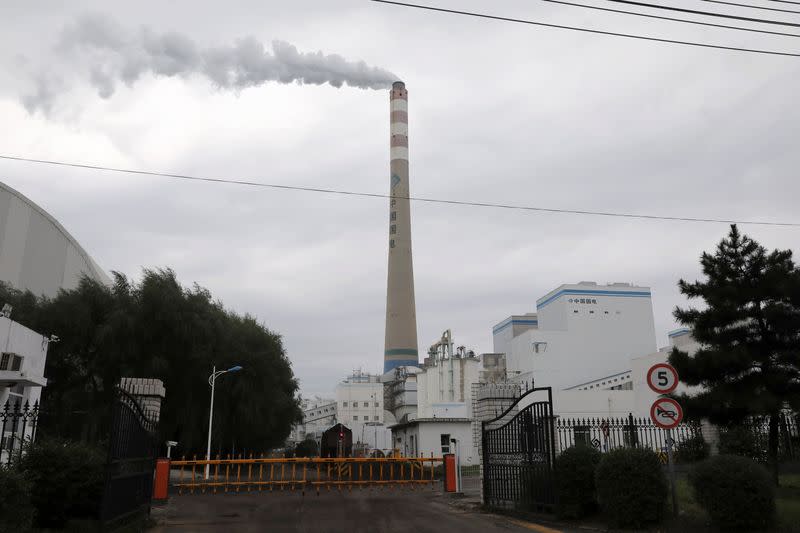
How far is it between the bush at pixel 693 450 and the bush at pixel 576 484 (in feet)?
45.8

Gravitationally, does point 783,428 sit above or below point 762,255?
below

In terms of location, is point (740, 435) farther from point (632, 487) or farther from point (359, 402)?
point (359, 402)

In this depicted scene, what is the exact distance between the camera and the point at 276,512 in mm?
15312

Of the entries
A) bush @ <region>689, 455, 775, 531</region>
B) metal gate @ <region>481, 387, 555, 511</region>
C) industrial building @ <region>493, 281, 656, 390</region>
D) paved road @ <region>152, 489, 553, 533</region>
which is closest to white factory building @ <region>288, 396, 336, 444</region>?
industrial building @ <region>493, 281, 656, 390</region>

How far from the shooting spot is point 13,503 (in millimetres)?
8008

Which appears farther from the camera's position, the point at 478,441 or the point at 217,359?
the point at 217,359

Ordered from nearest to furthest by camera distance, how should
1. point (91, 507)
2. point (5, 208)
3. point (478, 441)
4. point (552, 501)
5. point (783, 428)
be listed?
point (91, 507), point (552, 501), point (783, 428), point (478, 441), point (5, 208)

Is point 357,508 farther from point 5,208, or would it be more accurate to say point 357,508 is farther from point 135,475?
point 5,208

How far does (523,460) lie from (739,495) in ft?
15.1

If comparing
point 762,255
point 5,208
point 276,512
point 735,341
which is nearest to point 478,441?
point 276,512

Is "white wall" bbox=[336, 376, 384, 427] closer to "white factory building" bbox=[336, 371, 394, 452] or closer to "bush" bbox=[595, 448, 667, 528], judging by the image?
"white factory building" bbox=[336, 371, 394, 452]

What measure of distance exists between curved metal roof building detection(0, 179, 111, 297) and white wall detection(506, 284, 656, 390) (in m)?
38.6

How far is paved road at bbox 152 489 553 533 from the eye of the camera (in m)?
12.1

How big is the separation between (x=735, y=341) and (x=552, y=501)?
255 inches
